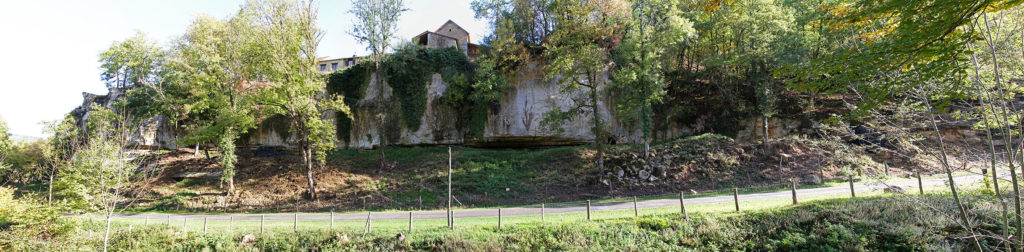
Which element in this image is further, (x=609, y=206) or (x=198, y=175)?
(x=198, y=175)

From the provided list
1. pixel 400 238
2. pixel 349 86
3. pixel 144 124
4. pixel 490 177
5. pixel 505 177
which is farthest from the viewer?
pixel 349 86

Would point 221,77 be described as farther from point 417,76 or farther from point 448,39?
point 448,39

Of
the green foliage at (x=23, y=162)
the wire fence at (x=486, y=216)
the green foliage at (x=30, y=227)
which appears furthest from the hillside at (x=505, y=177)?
the green foliage at (x=23, y=162)

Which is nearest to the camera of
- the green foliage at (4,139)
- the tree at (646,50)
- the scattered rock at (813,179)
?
the scattered rock at (813,179)

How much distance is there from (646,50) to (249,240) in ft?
66.2

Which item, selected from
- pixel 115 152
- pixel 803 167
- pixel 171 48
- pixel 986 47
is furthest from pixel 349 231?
pixel 171 48

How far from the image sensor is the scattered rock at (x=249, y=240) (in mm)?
13948

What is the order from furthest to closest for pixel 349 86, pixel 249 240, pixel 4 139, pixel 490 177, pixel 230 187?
pixel 349 86 → pixel 4 139 → pixel 490 177 → pixel 230 187 → pixel 249 240

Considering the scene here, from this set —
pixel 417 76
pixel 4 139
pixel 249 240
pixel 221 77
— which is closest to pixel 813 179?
pixel 249 240

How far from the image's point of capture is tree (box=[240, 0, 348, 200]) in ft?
72.0

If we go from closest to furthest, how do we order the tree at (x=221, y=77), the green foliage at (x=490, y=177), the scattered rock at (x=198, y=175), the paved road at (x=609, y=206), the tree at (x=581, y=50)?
the paved road at (x=609, y=206) < the green foliage at (x=490, y=177) < the tree at (x=581, y=50) < the tree at (x=221, y=77) < the scattered rock at (x=198, y=175)

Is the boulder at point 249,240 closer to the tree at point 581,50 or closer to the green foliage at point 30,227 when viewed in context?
the green foliage at point 30,227

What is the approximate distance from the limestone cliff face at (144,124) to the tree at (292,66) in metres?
15.9

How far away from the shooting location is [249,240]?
46.3 feet
